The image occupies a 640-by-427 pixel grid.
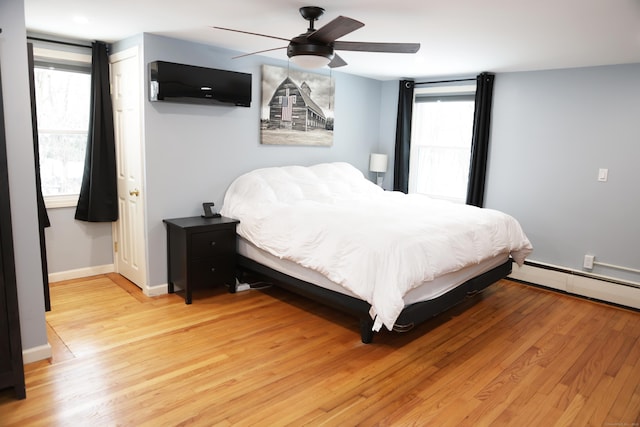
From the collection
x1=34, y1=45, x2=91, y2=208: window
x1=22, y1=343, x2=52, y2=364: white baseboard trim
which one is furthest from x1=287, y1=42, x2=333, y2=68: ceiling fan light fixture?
x1=22, y1=343, x2=52, y2=364: white baseboard trim

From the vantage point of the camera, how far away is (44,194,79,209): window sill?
13.0 feet

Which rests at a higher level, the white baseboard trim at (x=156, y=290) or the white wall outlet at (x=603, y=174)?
the white wall outlet at (x=603, y=174)

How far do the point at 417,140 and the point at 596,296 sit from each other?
2713 millimetres

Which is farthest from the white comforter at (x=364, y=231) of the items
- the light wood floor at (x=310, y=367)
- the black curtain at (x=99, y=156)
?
the black curtain at (x=99, y=156)

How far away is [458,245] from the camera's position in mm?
3230

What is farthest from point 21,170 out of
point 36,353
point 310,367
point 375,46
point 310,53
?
point 375,46

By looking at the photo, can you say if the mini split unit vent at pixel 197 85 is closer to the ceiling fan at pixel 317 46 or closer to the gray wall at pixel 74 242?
the ceiling fan at pixel 317 46

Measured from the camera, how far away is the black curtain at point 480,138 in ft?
15.7

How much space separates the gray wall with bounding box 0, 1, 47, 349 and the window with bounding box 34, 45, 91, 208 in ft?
5.30

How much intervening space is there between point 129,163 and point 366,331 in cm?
262

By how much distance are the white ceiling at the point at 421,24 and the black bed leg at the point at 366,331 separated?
2096 millimetres

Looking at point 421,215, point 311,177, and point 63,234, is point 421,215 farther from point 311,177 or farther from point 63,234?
point 63,234

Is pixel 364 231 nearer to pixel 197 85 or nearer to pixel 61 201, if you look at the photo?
pixel 197 85

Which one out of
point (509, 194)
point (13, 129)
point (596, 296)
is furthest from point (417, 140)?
point (13, 129)
